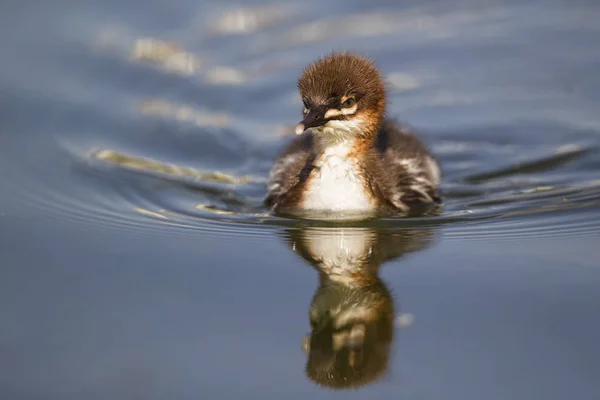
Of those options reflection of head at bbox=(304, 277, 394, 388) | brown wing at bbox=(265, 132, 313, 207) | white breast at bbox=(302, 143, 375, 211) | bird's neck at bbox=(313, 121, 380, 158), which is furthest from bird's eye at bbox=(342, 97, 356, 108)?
reflection of head at bbox=(304, 277, 394, 388)

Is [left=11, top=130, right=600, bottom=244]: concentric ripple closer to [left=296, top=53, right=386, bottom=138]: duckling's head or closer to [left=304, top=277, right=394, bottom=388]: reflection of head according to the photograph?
[left=296, top=53, right=386, bottom=138]: duckling's head

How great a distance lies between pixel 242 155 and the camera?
10500mm

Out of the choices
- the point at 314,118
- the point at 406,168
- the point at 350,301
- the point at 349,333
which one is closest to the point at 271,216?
the point at 314,118

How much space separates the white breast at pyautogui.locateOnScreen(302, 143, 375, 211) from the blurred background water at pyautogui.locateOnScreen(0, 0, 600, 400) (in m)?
0.23

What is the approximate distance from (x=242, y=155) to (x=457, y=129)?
2253 millimetres

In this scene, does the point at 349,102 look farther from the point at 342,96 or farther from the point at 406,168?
the point at 406,168

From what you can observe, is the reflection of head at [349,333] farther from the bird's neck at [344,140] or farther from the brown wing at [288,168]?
the brown wing at [288,168]

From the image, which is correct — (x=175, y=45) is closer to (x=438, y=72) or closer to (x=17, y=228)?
(x=438, y=72)

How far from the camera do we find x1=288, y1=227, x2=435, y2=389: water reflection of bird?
5.58 m

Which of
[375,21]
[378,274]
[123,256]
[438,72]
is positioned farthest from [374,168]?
[375,21]

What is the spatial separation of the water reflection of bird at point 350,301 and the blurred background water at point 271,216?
16 millimetres

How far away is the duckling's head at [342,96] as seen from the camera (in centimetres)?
775

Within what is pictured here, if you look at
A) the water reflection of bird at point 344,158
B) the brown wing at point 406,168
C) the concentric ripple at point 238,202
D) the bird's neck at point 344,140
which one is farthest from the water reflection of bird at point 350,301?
the brown wing at point 406,168

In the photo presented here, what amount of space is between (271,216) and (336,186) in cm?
57
